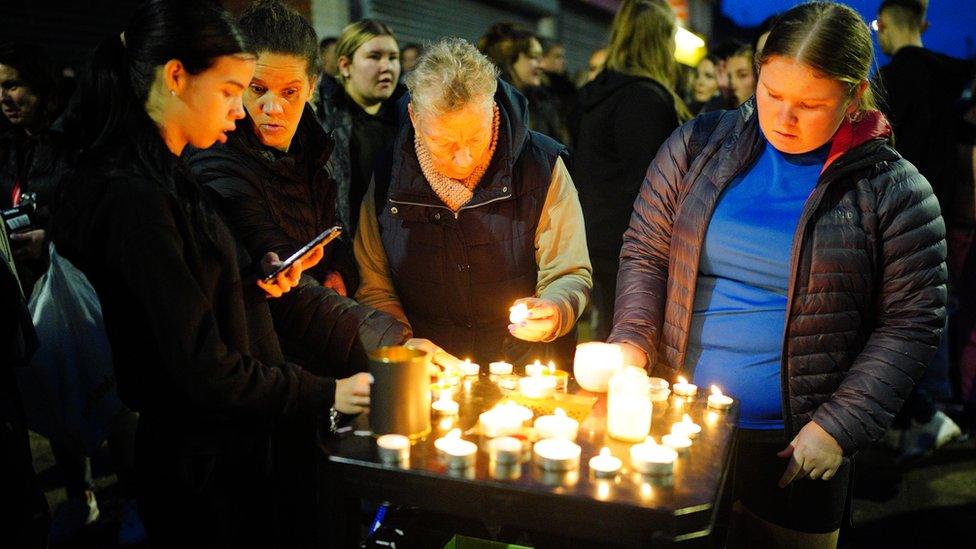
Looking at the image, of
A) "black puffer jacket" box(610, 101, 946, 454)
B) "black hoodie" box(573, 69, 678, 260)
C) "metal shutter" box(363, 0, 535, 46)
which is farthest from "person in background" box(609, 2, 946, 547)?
"metal shutter" box(363, 0, 535, 46)

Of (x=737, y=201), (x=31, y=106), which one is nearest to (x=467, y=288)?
(x=737, y=201)

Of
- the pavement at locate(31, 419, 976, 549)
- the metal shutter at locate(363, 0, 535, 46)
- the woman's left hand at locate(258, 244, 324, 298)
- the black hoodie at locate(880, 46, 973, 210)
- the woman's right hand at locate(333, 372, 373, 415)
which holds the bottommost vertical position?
the pavement at locate(31, 419, 976, 549)

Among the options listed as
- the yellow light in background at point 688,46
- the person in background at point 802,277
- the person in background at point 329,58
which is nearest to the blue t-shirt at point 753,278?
the person in background at point 802,277

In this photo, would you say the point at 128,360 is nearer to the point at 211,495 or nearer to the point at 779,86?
the point at 211,495

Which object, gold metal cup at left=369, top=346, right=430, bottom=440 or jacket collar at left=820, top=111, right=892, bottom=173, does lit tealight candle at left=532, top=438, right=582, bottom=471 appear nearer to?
gold metal cup at left=369, top=346, right=430, bottom=440

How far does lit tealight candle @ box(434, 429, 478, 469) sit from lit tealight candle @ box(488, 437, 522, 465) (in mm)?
39

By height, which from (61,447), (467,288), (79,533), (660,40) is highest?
(660,40)

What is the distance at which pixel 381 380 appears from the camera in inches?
64.8

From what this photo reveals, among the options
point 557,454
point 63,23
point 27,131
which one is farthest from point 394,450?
point 63,23

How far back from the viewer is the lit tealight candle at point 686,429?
68.9 inches

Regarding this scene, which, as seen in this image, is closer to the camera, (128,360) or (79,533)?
(128,360)

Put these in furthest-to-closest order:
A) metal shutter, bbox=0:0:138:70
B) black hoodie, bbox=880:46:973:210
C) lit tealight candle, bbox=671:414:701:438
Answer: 1. metal shutter, bbox=0:0:138:70
2. black hoodie, bbox=880:46:973:210
3. lit tealight candle, bbox=671:414:701:438

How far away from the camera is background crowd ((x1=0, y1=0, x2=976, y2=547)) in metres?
1.68

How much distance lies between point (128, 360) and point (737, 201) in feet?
5.42
